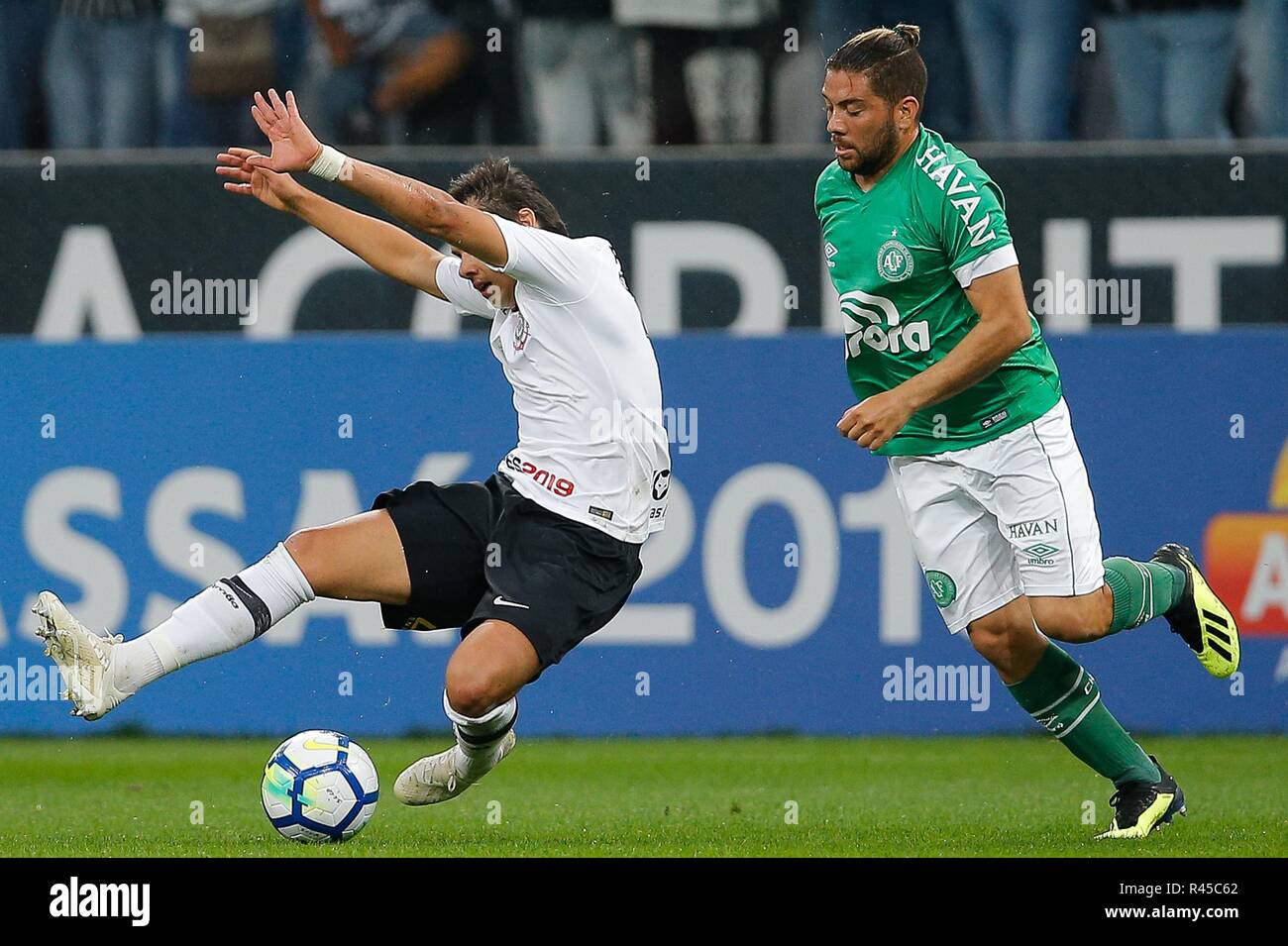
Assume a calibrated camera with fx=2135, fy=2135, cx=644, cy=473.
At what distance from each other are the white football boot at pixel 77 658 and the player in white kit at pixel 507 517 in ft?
0.19

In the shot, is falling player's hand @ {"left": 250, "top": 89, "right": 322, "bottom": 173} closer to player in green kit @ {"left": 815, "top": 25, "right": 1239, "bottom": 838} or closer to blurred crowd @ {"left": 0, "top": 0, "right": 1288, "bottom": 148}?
player in green kit @ {"left": 815, "top": 25, "right": 1239, "bottom": 838}

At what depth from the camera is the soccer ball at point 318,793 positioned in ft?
17.9

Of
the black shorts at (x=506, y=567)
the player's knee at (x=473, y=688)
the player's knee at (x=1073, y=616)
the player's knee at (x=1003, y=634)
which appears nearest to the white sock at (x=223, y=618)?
the black shorts at (x=506, y=567)

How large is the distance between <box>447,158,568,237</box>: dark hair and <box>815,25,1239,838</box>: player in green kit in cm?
79

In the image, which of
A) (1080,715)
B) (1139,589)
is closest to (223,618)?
(1080,715)

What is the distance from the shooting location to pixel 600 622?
18.2 ft

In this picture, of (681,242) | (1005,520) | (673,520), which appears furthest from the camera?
(681,242)

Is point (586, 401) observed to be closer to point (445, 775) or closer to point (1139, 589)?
point (445, 775)

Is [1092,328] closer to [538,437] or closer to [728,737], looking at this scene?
[728,737]

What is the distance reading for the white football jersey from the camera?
5.49 metres

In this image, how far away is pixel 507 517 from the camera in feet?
18.2

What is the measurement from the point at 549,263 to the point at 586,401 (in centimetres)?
38

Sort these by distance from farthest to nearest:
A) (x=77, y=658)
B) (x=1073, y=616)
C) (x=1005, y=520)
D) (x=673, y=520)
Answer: (x=673, y=520) < (x=1005, y=520) < (x=1073, y=616) < (x=77, y=658)

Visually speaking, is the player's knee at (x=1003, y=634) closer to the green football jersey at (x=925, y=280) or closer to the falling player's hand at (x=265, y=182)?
the green football jersey at (x=925, y=280)
